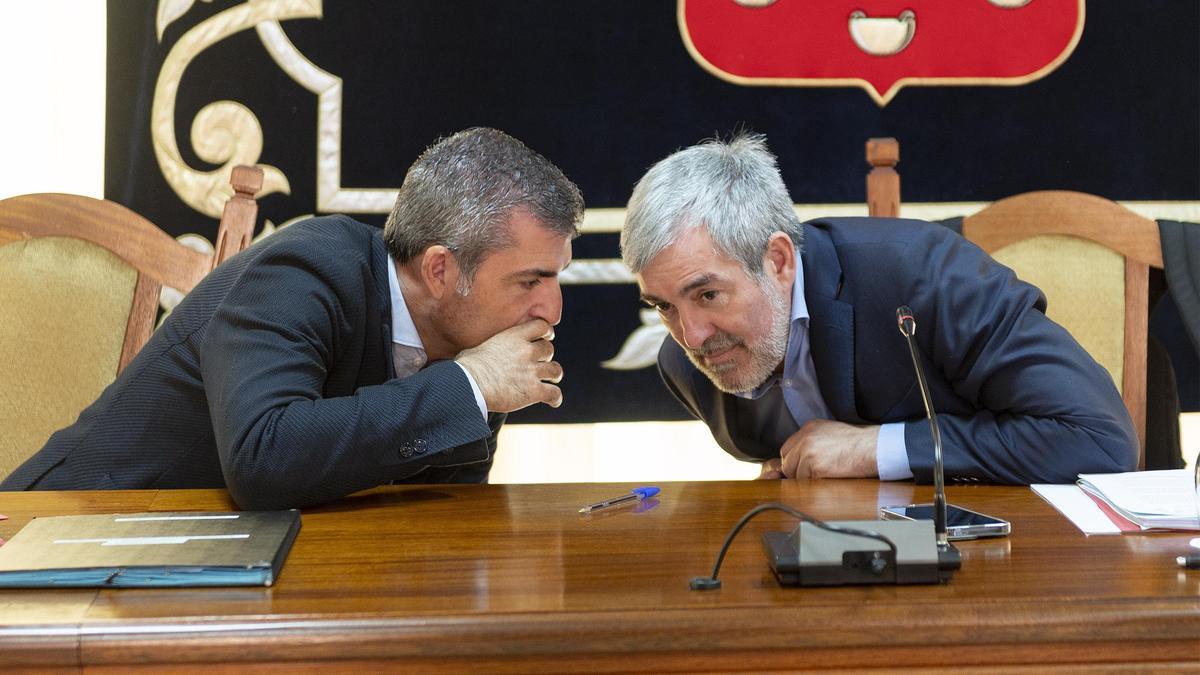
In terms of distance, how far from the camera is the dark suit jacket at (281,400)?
5.34ft

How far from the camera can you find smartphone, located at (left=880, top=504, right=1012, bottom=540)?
4.72 feet

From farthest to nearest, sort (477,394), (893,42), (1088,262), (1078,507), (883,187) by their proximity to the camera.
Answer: (893,42) < (883,187) < (1088,262) < (477,394) < (1078,507)

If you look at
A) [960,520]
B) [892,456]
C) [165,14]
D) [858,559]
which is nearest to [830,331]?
[892,456]

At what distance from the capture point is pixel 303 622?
1.09 m

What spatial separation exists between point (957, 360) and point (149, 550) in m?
1.34

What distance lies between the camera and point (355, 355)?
194 centimetres

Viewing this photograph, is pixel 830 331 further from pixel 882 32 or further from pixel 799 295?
pixel 882 32

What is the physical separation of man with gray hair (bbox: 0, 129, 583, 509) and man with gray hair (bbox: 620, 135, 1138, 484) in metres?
0.24

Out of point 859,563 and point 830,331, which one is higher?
point 830,331

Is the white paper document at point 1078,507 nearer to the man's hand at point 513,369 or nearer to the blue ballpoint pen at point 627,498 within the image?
the blue ballpoint pen at point 627,498

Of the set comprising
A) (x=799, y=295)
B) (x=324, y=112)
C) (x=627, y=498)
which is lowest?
(x=627, y=498)

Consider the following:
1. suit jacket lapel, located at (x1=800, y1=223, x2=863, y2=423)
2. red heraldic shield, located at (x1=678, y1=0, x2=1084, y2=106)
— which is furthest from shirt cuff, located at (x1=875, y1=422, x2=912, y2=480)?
red heraldic shield, located at (x1=678, y1=0, x2=1084, y2=106)

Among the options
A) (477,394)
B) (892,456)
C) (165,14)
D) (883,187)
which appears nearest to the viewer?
(477,394)

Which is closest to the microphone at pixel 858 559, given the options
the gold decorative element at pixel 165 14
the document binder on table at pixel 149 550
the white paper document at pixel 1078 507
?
the white paper document at pixel 1078 507
